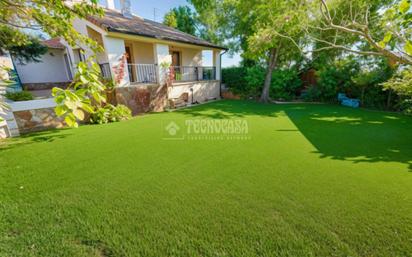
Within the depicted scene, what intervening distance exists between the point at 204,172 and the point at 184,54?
39.4 feet

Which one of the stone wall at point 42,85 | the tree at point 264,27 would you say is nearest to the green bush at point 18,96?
the stone wall at point 42,85

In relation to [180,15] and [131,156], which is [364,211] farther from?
[180,15]

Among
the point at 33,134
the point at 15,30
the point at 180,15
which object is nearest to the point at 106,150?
the point at 33,134

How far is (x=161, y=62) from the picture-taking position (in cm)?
920

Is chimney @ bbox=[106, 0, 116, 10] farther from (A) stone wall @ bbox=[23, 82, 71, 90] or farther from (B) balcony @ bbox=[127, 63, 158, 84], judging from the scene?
(A) stone wall @ bbox=[23, 82, 71, 90]

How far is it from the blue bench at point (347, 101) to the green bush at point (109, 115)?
11.9 metres

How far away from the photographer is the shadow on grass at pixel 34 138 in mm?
4362

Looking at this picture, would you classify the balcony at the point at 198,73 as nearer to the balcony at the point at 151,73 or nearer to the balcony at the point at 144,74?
the balcony at the point at 151,73

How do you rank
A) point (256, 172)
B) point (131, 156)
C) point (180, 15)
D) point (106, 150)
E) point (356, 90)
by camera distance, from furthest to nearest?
point (180, 15) < point (356, 90) < point (106, 150) < point (131, 156) < point (256, 172)

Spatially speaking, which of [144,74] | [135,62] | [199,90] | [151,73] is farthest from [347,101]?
[135,62]

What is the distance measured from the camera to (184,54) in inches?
517

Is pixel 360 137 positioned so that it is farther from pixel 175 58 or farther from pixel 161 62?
pixel 175 58

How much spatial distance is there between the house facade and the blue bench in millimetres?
7942

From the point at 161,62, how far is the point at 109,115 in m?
4.16
